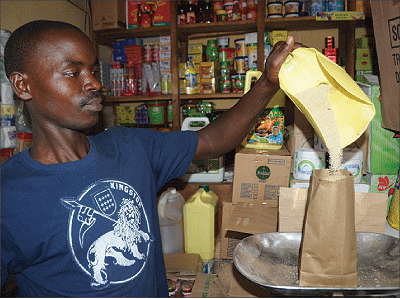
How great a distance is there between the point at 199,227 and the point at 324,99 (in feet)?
5.06

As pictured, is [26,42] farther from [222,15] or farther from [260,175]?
[222,15]

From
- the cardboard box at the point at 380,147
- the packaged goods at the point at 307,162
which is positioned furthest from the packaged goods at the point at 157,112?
the cardboard box at the point at 380,147

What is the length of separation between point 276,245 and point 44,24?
2.74ft

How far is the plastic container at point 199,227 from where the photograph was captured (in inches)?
84.5

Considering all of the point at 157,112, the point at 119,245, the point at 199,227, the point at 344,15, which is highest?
the point at 344,15

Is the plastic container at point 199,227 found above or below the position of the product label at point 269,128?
below

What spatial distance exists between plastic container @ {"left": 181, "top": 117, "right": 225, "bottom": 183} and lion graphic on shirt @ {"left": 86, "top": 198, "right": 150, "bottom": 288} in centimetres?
145

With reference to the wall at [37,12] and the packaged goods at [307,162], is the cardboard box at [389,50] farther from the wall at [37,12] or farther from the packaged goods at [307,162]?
the wall at [37,12]

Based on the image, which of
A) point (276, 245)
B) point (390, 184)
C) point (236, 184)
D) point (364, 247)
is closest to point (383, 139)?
point (390, 184)

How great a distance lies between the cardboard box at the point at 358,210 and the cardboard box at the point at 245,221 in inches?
6.5

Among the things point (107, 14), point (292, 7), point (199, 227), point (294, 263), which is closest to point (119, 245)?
point (294, 263)

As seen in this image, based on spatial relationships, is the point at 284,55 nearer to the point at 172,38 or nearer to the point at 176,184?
the point at 176,184

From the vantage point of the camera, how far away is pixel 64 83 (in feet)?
2.81

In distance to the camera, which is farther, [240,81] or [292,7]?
[240,81]
